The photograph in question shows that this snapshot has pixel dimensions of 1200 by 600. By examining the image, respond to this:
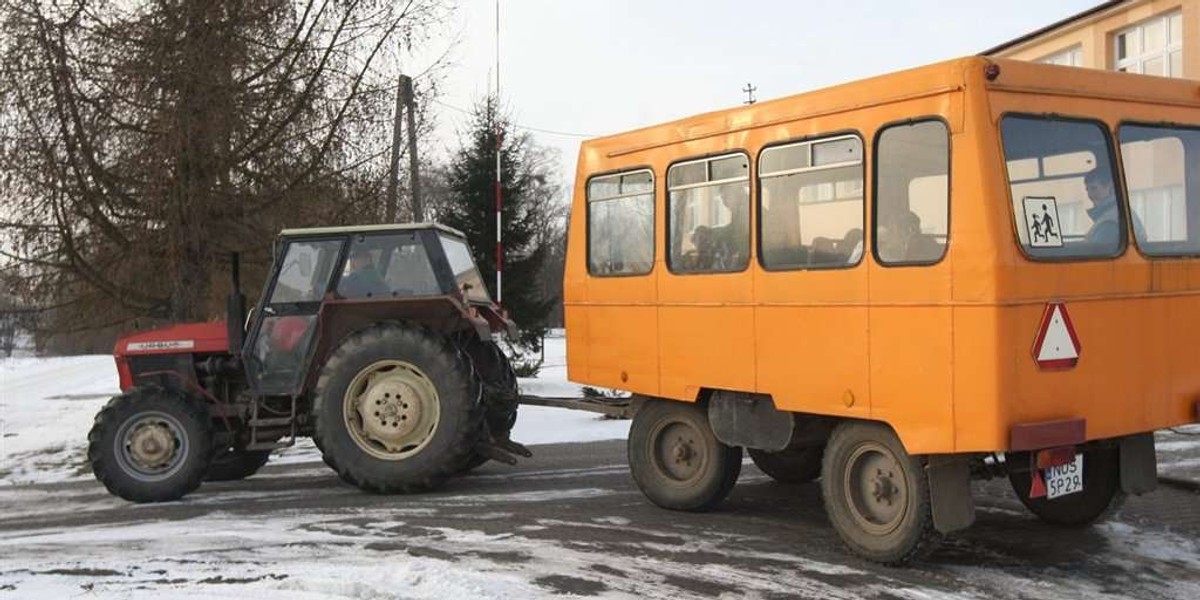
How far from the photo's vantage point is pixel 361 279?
27.6ft

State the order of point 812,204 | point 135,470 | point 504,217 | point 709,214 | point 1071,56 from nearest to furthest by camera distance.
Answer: point 812,204, point 709,214, point 135,470, point 504,217, point 1071,56

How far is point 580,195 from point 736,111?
1.82 meters

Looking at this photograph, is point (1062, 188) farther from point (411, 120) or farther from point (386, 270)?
point (411, 120)

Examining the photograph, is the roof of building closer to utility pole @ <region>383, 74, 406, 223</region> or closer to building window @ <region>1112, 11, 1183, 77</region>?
building window @ <region>1112, 11, 1183, 77</region>

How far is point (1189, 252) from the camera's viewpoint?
19.7 ft

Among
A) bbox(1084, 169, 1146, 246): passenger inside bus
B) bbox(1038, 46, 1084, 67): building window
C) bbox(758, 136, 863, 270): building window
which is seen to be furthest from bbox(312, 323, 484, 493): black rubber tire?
bbox(1038, 46, 1084, 67): building window

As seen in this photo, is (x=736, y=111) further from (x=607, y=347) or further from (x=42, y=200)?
(x=42, y=200)

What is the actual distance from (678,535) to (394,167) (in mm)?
6652

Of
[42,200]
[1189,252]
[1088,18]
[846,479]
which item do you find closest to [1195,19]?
[1088,18]

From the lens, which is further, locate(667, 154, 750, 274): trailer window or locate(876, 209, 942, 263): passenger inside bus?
locate(667, 154, 750, 274): trailer window

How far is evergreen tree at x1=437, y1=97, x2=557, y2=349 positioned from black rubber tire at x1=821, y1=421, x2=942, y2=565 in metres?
14.2

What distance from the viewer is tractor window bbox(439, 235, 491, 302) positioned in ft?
28.3

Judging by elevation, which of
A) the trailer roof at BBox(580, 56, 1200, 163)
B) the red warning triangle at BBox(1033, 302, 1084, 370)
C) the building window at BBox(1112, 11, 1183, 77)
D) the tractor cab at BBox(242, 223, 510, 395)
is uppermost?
the building window at BBox(1112, 11, 1183, 77)

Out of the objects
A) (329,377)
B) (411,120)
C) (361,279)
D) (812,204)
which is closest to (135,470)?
(329,377)
